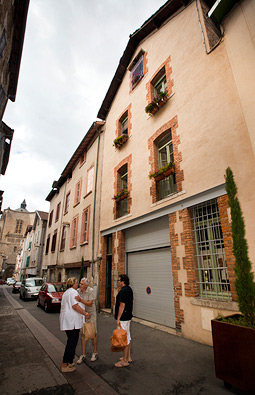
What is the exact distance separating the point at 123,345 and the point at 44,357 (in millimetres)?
2122

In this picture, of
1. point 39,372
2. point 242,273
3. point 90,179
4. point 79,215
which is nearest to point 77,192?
point 79,215

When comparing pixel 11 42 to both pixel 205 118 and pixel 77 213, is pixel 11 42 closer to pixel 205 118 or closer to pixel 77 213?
pixel 205 118

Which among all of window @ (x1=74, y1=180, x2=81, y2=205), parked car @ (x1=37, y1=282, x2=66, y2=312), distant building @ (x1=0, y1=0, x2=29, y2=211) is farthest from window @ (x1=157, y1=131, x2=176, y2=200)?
window @ (x1=74, y1=180, x2=81, y2=205)

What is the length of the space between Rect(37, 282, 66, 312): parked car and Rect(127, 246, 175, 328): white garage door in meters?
4.64

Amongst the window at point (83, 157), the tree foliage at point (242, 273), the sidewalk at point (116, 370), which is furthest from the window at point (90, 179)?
the tree foliage at point (242, 273)

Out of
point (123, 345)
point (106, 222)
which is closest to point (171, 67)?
point (106, 222)

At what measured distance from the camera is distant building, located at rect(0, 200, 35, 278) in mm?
54000

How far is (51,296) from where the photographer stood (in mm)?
10539

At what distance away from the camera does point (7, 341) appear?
569 cm

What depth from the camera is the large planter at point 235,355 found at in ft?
9.27

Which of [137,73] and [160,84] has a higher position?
[137,73]

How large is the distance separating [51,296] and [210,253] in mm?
8794

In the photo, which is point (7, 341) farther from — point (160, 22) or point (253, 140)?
point (160, 22)

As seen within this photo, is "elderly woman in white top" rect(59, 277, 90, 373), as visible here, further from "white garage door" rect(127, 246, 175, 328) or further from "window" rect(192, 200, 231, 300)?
"white garage door" rect(127, 246, 175, 328)
